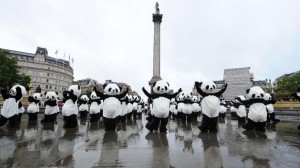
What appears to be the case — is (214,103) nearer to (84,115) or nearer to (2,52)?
(84,115)

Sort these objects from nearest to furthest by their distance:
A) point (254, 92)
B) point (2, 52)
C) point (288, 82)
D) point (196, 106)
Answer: point (254, 92), point (196, 106), point (2, 52), point (288, 82)

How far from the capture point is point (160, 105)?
1093cm

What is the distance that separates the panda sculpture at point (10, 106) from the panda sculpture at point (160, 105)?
21.0 ft

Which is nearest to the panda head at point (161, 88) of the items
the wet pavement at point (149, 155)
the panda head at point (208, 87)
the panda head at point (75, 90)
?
the panda head at point (208, 87)

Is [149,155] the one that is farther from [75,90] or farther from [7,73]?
[7,73]

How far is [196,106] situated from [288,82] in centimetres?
5156

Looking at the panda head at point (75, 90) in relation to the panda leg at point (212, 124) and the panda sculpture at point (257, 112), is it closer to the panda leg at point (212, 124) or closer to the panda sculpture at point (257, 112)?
the panda leg at point (212, 124)

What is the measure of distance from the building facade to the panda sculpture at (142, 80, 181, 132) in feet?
320

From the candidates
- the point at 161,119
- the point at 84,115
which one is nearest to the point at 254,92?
the point at 161,119

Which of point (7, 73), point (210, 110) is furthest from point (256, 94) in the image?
point (7, 73)

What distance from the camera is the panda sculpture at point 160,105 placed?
429 inches

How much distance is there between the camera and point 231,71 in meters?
64.6

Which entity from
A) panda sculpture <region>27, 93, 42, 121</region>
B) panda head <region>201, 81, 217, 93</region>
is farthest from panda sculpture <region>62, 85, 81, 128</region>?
panda head <region>201, 81, 217, 93</region>

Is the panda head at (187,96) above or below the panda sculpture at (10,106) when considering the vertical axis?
above
